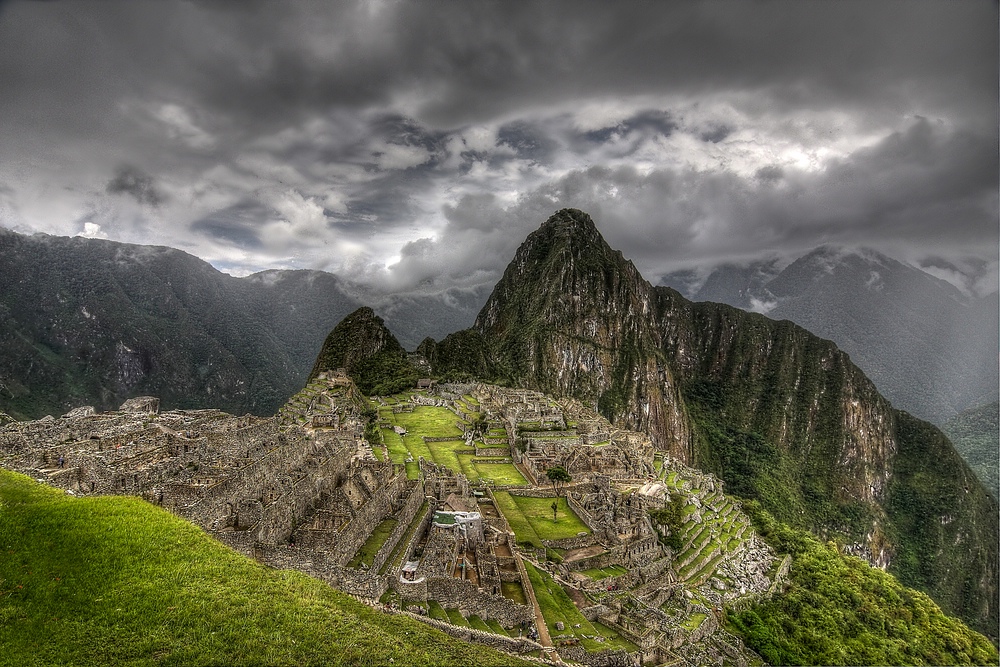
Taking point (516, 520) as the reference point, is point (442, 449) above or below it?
above

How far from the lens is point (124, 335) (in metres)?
127

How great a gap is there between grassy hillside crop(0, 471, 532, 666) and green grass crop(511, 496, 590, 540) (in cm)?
1872

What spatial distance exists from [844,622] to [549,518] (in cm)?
2640

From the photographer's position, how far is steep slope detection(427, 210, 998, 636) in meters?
122

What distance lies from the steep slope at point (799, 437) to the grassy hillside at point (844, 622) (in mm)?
70948

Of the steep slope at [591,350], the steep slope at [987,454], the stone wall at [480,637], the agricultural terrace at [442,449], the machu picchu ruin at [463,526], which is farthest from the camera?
the steep slope at [987,454]

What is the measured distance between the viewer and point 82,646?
1062cm

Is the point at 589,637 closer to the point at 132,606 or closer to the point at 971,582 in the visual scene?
the point at 132,606

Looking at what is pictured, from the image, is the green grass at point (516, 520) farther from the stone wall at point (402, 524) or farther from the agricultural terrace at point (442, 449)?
the stone wall at point (402, 524)

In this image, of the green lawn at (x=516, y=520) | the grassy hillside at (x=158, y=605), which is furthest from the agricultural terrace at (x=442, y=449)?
the grassy hillside at (x=158, y=605)

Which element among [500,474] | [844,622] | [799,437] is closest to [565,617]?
[500,474]

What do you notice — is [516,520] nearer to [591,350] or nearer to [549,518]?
[549,518]

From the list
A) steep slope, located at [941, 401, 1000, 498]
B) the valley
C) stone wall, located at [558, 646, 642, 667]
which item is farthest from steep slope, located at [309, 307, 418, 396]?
steep slope, located at [941, 401, 1000, 498]

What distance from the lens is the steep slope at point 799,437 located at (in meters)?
122
